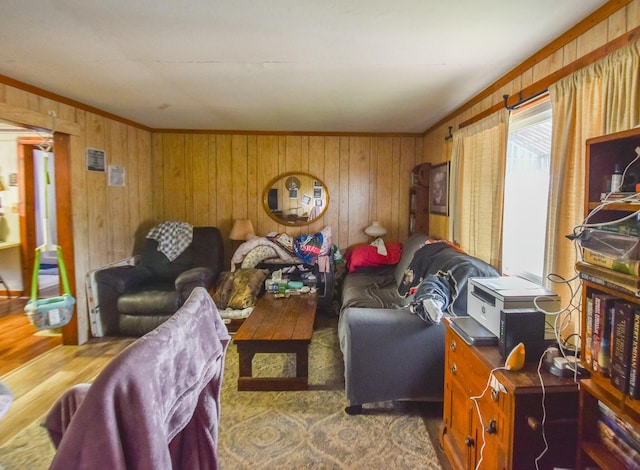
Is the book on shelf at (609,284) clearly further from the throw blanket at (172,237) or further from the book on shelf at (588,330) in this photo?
the throw blanket at (172,237)

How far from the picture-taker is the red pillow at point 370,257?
14.3 ft

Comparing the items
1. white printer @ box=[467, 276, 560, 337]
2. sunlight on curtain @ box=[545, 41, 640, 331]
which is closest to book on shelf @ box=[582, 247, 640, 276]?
white printer @ box=[467, 276, 560, 337]

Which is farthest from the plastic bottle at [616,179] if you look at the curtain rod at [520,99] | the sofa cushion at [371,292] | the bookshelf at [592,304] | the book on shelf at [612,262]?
the sofa cushion at [371,292]

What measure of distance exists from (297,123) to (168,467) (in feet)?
12.7

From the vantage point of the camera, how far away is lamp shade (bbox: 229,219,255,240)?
15.2ft

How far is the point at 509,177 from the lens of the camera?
2.56 metres

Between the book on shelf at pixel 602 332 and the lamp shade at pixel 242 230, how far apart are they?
12.8 feet

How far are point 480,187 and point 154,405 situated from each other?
2.65m

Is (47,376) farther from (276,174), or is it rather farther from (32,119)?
(276,174)

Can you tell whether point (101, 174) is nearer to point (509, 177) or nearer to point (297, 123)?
point (297, 123)

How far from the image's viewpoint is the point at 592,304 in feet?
3.81

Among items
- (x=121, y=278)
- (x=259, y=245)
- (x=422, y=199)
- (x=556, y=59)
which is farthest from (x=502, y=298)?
(x=121, y=278)

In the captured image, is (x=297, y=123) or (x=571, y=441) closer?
(x=571, y=441)

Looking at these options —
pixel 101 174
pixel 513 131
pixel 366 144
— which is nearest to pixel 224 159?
pixel 101 174
